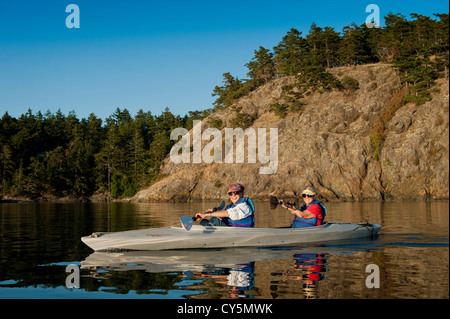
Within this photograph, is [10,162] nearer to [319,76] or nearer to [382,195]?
[319,76]

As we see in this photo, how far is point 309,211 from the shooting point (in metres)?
14.7

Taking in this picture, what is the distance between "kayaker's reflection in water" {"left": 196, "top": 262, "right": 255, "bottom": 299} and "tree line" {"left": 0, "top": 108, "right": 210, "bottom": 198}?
2940 inches

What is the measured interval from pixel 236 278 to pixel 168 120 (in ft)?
325

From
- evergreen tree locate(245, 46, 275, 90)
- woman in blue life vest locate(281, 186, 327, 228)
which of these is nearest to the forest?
evergreen tree locate(245, 46, 275, 90)

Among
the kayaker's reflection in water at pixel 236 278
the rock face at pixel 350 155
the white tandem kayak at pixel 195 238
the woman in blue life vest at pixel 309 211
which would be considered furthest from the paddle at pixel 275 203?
the rock face at pixel 350 155

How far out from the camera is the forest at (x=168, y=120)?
75.3 metres

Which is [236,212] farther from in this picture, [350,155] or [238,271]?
[350,155]

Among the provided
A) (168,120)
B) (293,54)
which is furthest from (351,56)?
(168,120)

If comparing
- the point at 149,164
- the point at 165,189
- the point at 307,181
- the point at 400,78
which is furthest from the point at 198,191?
the point at 400,78

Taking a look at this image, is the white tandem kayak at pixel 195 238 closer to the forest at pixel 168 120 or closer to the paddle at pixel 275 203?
the paddle at pixel 275 203

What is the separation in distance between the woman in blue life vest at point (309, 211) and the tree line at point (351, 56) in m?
58.3
